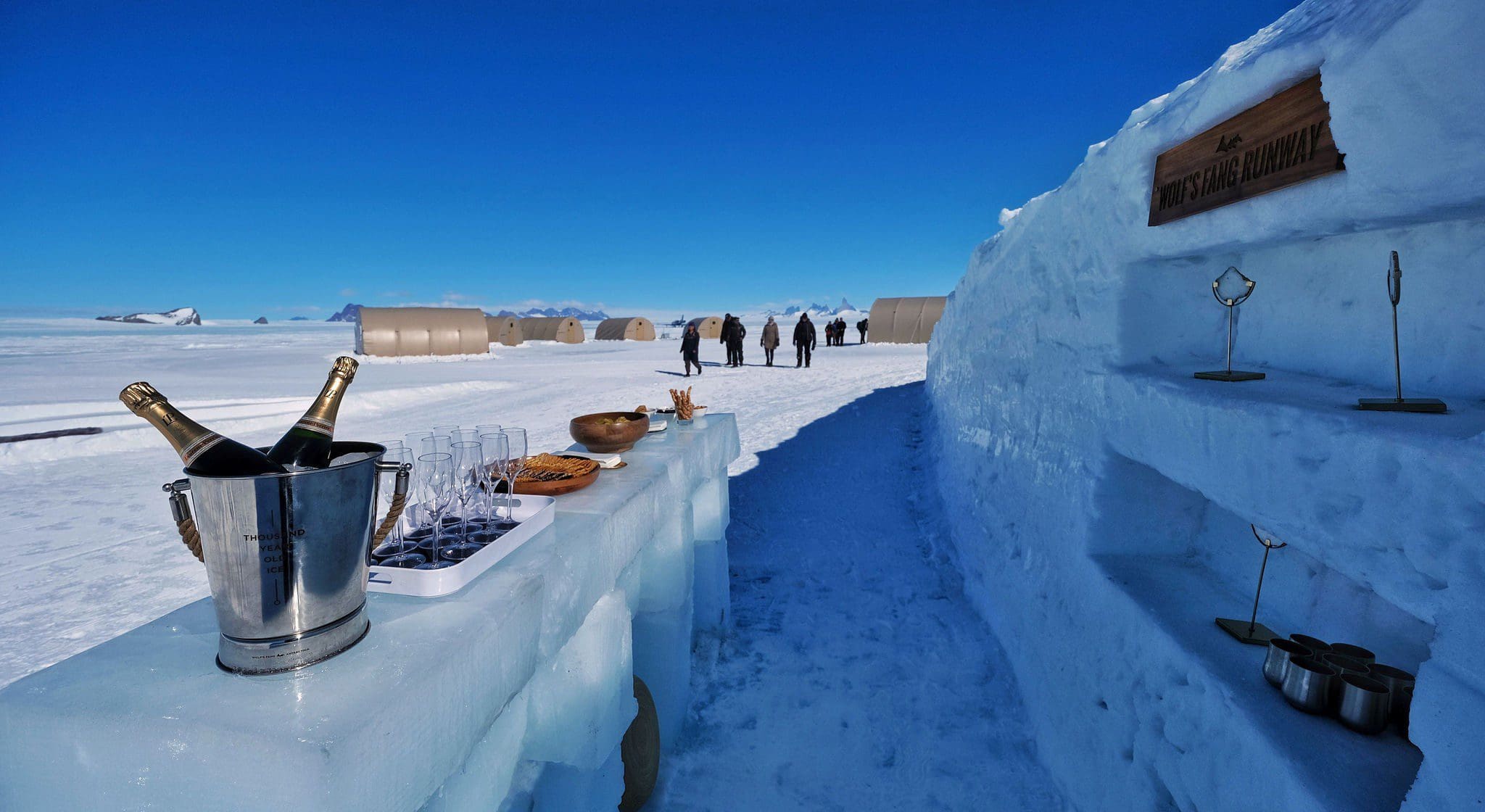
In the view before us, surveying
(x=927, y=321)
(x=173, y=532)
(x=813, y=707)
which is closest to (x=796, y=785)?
(x=813, y=707)

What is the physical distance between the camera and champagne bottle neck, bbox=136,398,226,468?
1078 mm

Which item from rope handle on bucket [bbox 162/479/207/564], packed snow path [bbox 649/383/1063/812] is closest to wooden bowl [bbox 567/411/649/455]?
packed snow path [bbox 649/383/1063/812]

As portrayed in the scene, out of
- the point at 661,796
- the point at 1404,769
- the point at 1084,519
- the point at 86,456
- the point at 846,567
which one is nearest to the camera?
the point at 1404,769

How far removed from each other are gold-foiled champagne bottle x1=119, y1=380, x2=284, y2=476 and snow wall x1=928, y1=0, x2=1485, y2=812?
2.36 metres

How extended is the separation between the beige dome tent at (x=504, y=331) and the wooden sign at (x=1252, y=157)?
30.4 m

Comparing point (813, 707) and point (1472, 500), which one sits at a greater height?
point (1472, 500)

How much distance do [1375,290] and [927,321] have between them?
80.8ft

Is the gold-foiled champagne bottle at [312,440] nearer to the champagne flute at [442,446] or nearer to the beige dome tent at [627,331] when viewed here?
the champagne flute at [442,446]

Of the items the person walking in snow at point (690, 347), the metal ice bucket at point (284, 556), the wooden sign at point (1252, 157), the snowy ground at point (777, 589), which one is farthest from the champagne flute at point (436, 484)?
the person walking in snow at point (690, 347)

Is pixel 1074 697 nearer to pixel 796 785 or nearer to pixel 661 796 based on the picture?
pixel 796 785

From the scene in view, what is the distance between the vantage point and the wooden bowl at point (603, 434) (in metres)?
3.06

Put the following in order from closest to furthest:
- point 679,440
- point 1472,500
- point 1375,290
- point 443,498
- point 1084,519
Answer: point 1472,500 → point 443,498 → point 1375,290 → point 1084,519 → point 679,440

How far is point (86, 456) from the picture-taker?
7.64 meters

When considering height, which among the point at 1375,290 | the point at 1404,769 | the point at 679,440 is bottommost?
the point at 1404,769
